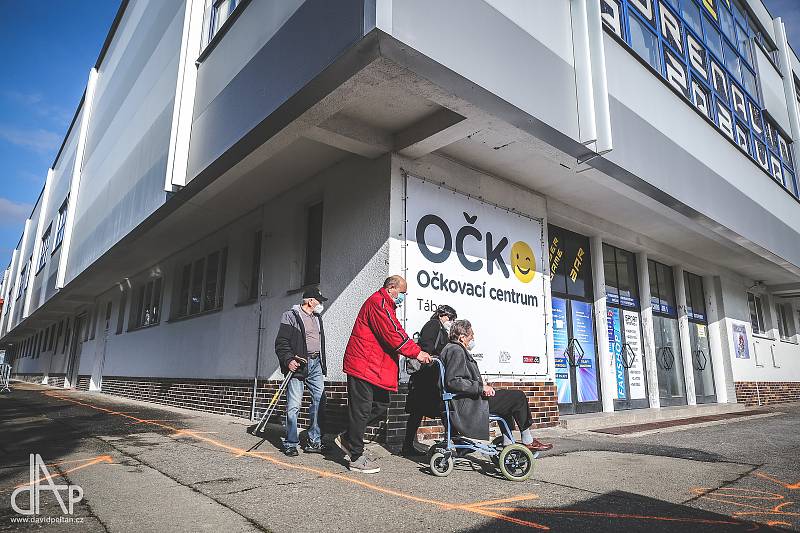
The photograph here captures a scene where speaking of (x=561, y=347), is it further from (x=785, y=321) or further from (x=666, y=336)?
(x=785, y=321)

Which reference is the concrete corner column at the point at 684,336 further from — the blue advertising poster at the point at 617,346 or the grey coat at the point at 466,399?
the grey coat at the point at 466,399

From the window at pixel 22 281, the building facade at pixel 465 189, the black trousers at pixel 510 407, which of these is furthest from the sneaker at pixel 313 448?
the window at pixel 22 281

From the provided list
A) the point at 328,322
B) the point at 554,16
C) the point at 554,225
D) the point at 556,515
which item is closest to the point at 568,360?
the point at 554,225

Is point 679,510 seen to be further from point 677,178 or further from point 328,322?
point 677,178

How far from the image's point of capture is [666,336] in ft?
39.0

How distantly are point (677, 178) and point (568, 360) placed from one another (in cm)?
361

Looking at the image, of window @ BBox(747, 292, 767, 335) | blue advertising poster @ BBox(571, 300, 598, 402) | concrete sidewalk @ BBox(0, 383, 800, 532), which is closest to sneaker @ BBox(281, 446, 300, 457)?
concrete sidewalk @ BBox(0, 383, 800, 532)

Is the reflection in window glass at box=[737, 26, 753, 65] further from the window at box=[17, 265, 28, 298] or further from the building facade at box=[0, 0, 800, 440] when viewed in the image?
the window at box=[17, 265, 28, 298]

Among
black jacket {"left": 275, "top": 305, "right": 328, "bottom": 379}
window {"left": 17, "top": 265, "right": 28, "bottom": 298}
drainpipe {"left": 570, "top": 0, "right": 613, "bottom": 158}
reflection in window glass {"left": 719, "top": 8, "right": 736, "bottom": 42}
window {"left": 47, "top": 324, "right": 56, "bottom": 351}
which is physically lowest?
black jacket {"left": 275, "top": 305, "right": 328, "bottom": 379}

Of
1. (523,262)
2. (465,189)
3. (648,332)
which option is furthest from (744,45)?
(465,189)

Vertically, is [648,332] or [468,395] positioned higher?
[648,332]

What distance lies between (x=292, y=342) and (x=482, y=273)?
2.99m

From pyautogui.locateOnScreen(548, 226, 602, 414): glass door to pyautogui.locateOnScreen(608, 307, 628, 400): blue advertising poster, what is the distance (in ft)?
1.92

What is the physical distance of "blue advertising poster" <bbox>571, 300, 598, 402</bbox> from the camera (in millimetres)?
9492
